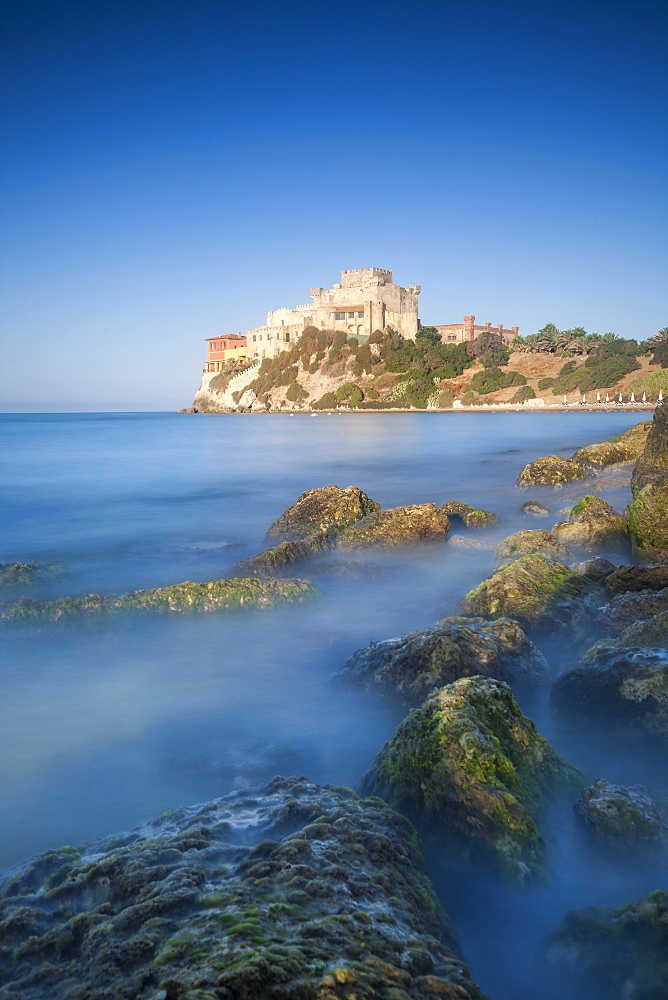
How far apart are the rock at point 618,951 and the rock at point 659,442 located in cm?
611

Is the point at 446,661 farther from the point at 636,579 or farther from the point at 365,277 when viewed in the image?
the point at 365,277

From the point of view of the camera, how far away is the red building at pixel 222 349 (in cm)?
9989

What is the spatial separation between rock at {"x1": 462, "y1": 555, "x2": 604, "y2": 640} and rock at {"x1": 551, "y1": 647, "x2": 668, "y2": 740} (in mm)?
1079

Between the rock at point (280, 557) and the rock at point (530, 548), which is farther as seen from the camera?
the rock at point (280, 557)

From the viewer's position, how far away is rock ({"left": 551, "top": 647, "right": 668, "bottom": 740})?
139 inches

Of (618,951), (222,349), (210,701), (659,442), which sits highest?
(222,349)

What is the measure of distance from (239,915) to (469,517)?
869 centimetres

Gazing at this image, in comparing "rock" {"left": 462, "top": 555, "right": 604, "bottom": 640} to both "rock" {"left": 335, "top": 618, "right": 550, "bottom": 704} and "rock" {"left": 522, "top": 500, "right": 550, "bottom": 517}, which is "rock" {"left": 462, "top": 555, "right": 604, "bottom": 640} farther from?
"rock" {"left": 522, "top": 500, "right": 550, "bottom": 517}

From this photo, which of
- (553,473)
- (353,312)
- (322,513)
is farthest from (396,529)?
(353,312)

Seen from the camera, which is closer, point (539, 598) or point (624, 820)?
point (624, 820)

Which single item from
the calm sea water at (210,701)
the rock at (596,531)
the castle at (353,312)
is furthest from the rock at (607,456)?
the castle at (353,312)

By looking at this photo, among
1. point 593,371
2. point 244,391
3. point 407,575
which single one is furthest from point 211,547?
point 244,391

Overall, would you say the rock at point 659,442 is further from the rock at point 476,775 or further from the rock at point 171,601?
the rock at point 476,775

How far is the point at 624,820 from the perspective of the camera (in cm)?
274
